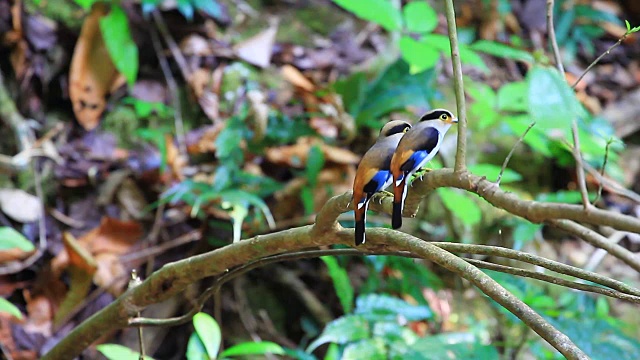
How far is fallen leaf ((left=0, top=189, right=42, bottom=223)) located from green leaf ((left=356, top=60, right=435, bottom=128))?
1.50 m

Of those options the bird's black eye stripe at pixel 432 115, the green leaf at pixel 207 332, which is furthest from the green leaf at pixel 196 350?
the bird's black eye stripe at pixel 432 115

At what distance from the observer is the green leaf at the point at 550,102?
55 cm

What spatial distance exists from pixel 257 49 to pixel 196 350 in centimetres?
211

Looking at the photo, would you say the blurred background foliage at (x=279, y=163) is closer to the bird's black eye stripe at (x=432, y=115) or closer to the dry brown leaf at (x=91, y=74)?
the dry brown leaf at (x=91, y=74)

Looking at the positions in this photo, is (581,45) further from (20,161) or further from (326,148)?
(20,161)

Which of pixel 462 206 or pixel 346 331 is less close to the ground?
pixel 462 206

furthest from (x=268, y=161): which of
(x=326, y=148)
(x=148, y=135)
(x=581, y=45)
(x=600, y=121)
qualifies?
(x=581, y=45)

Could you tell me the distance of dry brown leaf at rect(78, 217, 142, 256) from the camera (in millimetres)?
2588

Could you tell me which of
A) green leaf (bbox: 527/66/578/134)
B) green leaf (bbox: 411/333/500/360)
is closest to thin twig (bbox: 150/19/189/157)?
green leaf (bbox: 411/333/500/360)

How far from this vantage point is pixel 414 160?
0.93 m

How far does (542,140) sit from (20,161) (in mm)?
2350

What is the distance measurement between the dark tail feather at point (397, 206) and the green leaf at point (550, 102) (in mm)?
365

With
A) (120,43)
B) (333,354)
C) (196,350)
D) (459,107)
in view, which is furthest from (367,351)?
(120,43)

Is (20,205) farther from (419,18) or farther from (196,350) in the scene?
(419,18)
